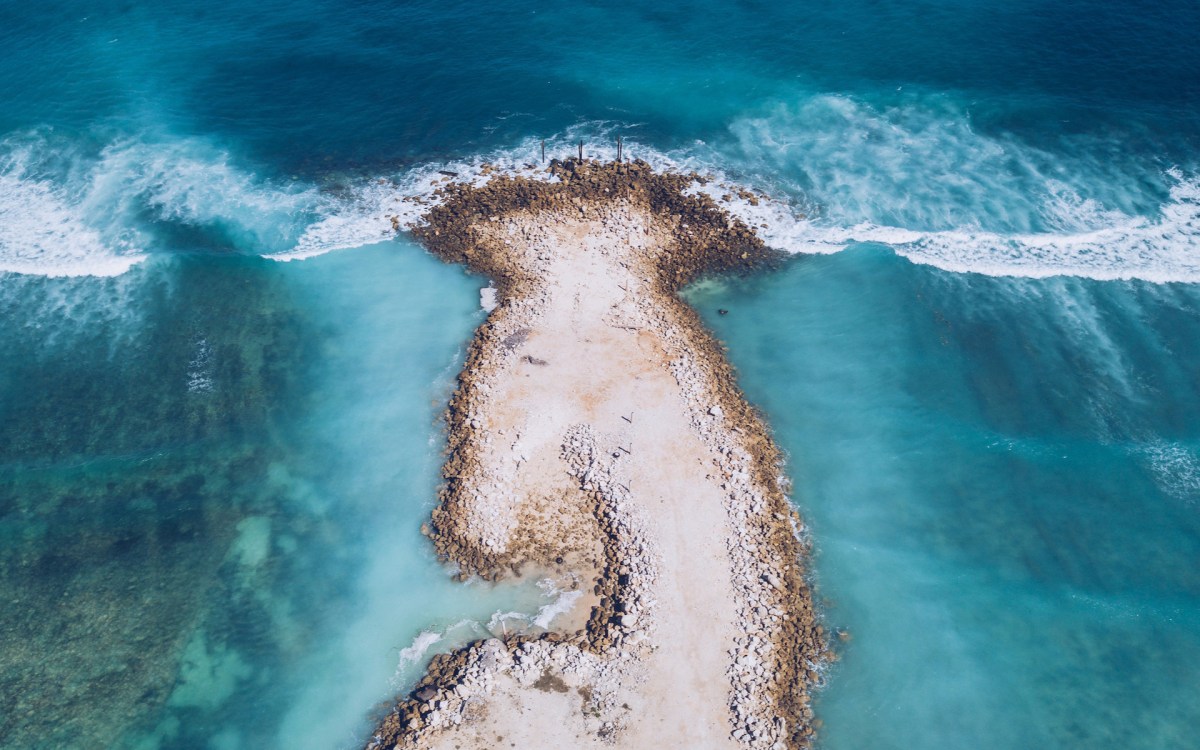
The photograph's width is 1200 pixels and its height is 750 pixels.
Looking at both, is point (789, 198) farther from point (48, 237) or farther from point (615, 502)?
point (48, 237)

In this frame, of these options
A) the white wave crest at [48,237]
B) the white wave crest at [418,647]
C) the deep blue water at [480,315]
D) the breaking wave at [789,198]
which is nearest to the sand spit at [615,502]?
the white wave crest at [418,647]

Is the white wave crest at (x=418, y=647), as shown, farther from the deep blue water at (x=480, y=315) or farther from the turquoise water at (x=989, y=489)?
the turquoise water at (x=989, y=489)

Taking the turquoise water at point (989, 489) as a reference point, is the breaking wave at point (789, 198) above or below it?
above

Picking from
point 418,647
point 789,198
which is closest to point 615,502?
point 418,647

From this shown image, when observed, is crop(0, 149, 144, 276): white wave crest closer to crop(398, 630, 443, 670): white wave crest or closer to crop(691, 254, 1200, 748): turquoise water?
crop(398, 630, 443, 670): white wave crest

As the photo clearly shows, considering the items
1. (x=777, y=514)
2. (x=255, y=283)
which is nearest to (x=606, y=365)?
(x=777, y=514)

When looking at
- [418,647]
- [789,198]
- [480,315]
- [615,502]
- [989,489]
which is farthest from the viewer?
[789,198]

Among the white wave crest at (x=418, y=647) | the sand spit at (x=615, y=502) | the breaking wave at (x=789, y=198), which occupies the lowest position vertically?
the white wave crest at (x=418, y=647)
